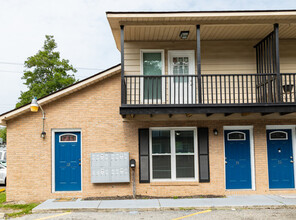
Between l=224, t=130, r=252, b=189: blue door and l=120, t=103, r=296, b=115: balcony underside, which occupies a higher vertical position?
l=120, t=103, r=296, b=115: balcony underside

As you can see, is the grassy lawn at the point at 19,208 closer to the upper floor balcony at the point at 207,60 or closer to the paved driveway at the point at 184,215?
Answer: the paved driveway at the point at 184,215

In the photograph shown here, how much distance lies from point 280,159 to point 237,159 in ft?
4.95

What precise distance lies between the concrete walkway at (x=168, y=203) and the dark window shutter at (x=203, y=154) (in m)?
0.85

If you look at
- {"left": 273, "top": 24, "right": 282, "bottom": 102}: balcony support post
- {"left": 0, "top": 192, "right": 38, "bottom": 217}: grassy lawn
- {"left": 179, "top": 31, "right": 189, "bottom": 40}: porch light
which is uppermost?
Answer: {"left": 179, "top": 31, "right": 189, "bottom": 40}: porch light

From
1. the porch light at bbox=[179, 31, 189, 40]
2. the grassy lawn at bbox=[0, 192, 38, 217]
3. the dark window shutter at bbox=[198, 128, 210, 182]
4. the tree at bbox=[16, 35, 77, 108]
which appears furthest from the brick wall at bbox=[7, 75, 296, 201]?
the tree at bbox=[16, 35, 77, 108]

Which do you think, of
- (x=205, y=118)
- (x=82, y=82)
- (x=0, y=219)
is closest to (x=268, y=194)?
(x=205, y=118)

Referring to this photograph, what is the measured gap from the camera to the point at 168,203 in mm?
8586

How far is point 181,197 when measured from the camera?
945cm

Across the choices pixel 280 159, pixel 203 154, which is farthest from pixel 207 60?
pixel 280 159

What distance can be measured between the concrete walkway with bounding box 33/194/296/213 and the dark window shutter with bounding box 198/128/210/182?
855 millimetres

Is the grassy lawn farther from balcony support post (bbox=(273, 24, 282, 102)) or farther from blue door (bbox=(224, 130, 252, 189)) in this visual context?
balcony support post (bbox=(273, 24, 282, 102))

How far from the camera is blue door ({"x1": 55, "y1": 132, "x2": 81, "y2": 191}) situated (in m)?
9.68

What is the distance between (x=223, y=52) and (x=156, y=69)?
8.15 feet

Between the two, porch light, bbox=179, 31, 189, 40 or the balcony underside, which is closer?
the balcony underside
